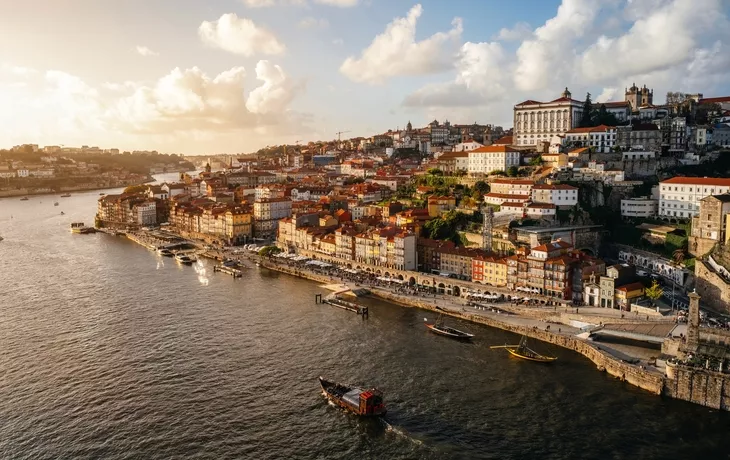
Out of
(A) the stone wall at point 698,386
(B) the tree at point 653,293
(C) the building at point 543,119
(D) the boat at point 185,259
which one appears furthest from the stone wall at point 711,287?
(D) the boat at point 185,259

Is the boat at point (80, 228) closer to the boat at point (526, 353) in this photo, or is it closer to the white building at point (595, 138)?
the white building at point (595, 138)

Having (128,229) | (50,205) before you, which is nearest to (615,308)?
(128,229)

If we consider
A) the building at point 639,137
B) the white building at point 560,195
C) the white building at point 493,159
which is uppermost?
the building at point 639,137

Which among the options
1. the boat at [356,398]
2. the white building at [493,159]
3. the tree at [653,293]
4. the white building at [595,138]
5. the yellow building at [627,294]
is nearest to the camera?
the boat at [356,398]

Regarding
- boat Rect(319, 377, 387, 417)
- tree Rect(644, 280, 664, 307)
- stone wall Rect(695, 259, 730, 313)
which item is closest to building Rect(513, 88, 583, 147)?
stone wall Rect(695, 259, 730, 313)

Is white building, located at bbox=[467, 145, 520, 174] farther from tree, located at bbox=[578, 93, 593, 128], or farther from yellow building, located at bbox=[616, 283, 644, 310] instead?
yellow building, located at bbox=[616, 283, 644, 310]

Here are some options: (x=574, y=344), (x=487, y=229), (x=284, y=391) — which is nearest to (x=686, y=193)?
(x=487, y=229)

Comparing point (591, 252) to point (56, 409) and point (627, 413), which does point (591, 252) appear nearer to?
point (627, 413)

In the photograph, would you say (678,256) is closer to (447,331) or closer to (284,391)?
(447,331)
